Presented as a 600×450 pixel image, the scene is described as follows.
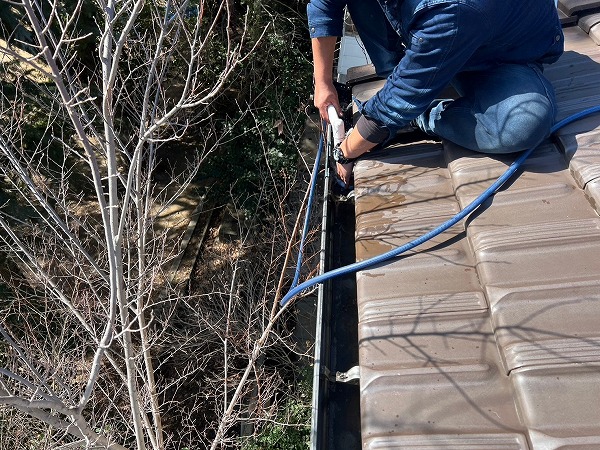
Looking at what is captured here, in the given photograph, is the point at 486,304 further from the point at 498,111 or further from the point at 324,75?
the point at 324,75

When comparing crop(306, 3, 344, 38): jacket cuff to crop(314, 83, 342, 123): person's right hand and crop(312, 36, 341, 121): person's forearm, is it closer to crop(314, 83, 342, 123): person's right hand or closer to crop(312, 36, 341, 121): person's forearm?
crop(312, 36, 341, 121): person's forearm

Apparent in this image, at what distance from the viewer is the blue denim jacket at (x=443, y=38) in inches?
86.9

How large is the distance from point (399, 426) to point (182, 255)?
7.97m

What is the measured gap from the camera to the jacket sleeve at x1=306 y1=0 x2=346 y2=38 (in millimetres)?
2857

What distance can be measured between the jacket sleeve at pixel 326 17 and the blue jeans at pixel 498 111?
2.50 feet

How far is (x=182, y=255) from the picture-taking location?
362 inches

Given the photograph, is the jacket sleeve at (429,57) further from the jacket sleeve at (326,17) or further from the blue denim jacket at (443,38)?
the jacket sleeve at (326,17)

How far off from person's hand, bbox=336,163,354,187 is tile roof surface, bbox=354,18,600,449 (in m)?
0.28

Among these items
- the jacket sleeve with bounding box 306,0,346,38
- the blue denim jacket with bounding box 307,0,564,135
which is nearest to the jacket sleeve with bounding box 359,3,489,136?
the blue denim jacket with bounding box 307,0,564,135

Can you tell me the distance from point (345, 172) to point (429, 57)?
945 millimetres

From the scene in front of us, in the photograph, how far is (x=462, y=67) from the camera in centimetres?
248

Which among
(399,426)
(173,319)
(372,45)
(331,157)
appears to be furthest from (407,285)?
(173,319)

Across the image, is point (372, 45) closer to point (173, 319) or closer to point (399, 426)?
point (399, 426)

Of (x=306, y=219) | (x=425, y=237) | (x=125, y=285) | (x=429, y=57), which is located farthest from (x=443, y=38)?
(x=125, y=285)
